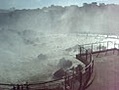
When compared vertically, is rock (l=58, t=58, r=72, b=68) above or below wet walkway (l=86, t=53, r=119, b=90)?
below

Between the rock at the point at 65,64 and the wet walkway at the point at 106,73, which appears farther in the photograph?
the rock at the point at 65,64

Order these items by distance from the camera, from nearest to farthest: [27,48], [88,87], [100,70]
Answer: [88,87] < [100,70] < [27,48]

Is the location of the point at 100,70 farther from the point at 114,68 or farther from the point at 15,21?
the point at 15,21

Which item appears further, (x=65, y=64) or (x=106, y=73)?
(x=65, y=64)

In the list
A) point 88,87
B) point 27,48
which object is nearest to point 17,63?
point 27,48

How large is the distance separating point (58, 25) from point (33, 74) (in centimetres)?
3893

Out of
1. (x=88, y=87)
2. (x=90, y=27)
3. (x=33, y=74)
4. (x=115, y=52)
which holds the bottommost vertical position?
(x=33, y=74)

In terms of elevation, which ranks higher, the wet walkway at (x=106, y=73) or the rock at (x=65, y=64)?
the wet walkway at (x=106, y=73)

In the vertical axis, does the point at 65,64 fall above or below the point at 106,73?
below

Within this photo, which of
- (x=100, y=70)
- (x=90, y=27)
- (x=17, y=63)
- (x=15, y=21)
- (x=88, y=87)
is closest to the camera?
(x=88, y=87)

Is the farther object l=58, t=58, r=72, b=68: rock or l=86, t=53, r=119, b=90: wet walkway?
l=58, t=58, r=72, b=68: rock

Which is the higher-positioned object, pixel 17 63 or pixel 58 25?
pixel 58 25

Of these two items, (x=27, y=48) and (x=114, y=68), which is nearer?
(x=114, y=68)

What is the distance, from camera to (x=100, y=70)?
7.96 metres
